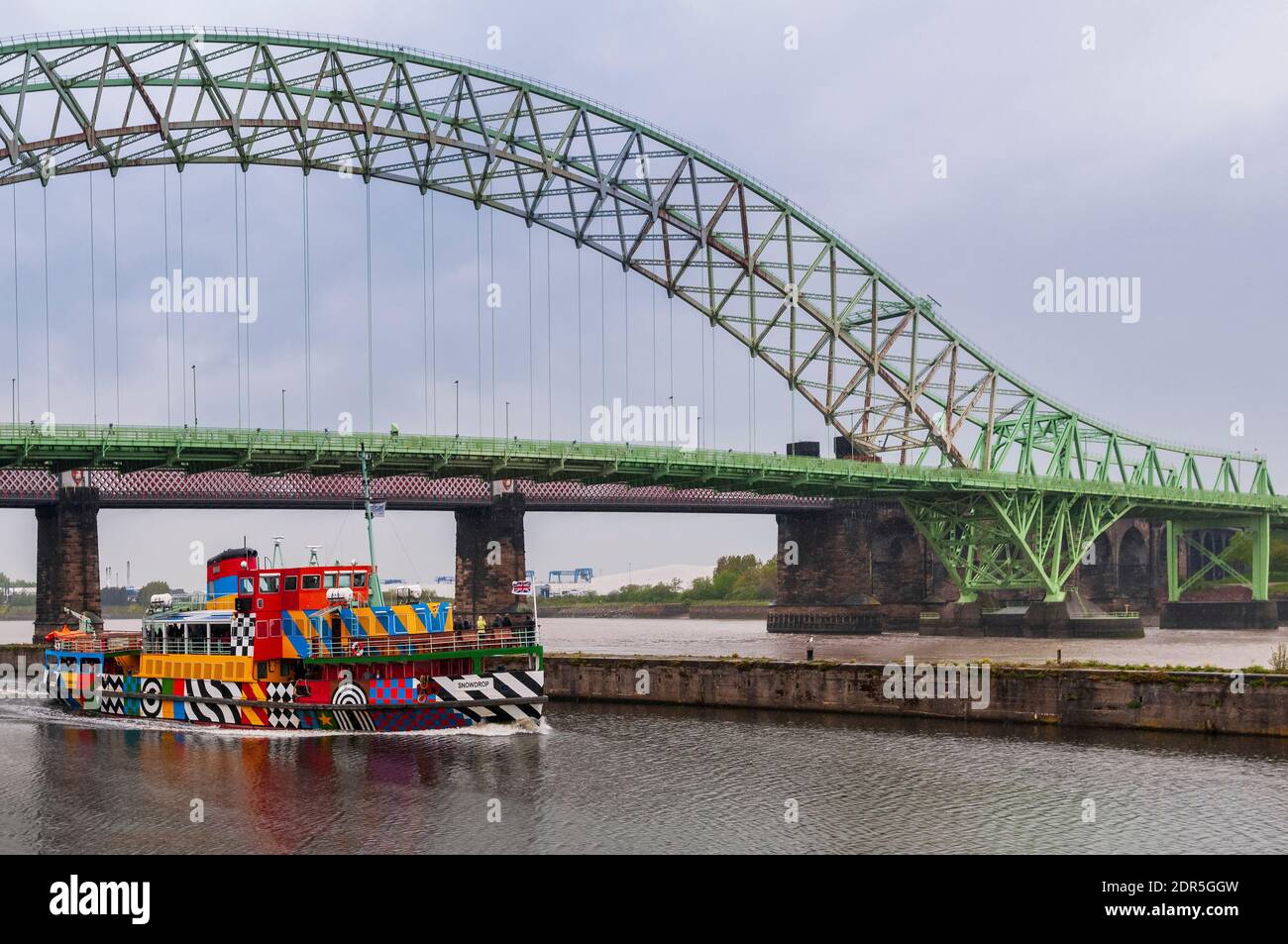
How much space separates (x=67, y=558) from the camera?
310 ft

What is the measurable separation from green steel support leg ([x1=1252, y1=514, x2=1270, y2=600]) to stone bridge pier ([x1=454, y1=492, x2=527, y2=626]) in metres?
75.4

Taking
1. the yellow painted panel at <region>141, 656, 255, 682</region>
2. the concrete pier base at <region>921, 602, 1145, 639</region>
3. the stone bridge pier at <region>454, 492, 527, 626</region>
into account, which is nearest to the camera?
the yellow painted panel at <region>141, 656, 255, 682</region>

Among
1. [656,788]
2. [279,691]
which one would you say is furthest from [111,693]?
[656,788]

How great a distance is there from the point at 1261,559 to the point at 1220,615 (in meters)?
8.67

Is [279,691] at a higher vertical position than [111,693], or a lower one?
higher

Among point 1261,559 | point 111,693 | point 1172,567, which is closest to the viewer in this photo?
point 111,693

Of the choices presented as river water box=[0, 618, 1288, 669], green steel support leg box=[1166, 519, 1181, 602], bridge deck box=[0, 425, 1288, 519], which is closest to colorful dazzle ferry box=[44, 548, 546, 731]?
bridge deck box=[0, 425, 1288, 519]

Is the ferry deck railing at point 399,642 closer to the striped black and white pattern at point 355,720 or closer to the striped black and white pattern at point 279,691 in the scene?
the striped black and white pattern at point 279,691

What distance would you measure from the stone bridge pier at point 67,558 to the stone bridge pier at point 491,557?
2794 cm

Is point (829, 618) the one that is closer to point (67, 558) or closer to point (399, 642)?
point (67, 558)

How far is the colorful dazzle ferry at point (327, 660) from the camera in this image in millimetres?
48219

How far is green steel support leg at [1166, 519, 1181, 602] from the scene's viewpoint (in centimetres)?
14650

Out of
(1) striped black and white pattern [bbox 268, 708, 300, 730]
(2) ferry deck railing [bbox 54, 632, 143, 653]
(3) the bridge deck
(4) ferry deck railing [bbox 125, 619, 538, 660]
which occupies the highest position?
(3) the bridge deck

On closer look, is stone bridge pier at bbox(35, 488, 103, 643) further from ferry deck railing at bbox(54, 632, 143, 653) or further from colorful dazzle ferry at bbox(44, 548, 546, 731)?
colorful dazzle ferry at bbox(44, 548, 546, 731)
